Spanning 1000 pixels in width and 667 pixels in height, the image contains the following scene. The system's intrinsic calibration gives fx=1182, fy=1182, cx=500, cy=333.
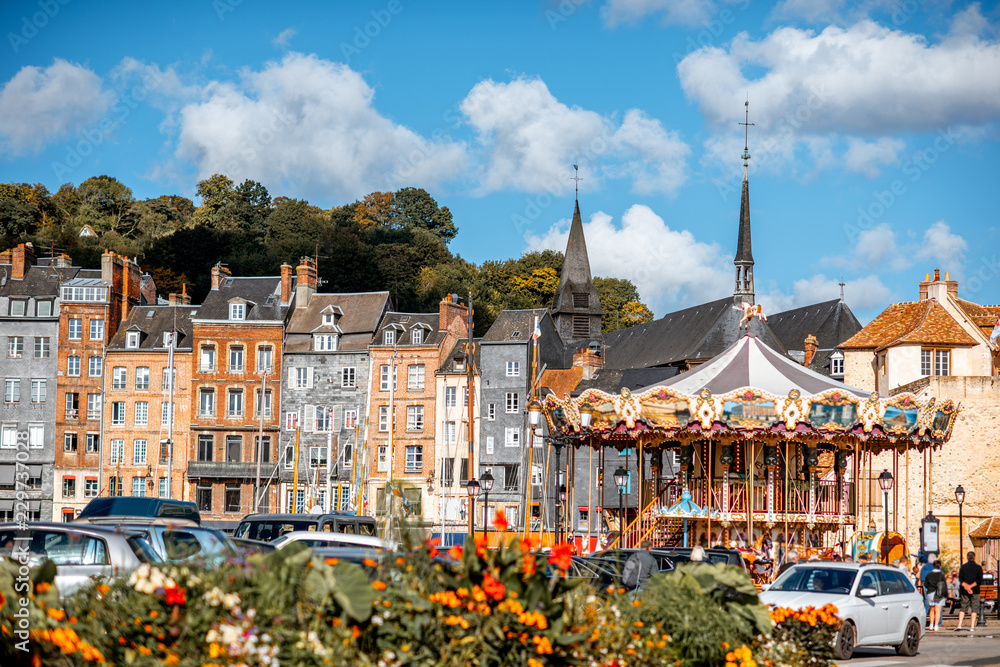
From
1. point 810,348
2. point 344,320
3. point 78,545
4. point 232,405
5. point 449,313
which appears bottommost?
point 78,545

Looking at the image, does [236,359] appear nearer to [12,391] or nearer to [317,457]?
[317,457]

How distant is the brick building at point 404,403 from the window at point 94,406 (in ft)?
50.3

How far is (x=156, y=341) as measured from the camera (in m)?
67.1

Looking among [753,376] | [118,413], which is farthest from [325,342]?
[753,376]

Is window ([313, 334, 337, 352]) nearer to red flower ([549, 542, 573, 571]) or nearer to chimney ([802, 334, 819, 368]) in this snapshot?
chimney ([802, 334, 819, 368])

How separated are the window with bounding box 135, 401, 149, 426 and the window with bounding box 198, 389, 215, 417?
310 centimetres

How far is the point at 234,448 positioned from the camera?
2591 inches

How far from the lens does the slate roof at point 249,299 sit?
6706cm

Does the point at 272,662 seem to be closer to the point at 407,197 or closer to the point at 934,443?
the point at 934,443

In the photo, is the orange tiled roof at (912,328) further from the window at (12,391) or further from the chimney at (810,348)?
the window at (12,391)

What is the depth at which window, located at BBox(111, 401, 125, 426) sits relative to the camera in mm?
66250

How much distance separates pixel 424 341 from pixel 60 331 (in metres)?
20.6

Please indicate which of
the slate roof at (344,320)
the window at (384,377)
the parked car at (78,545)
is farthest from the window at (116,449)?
the parked car at (78,545)

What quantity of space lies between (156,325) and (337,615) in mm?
62793
